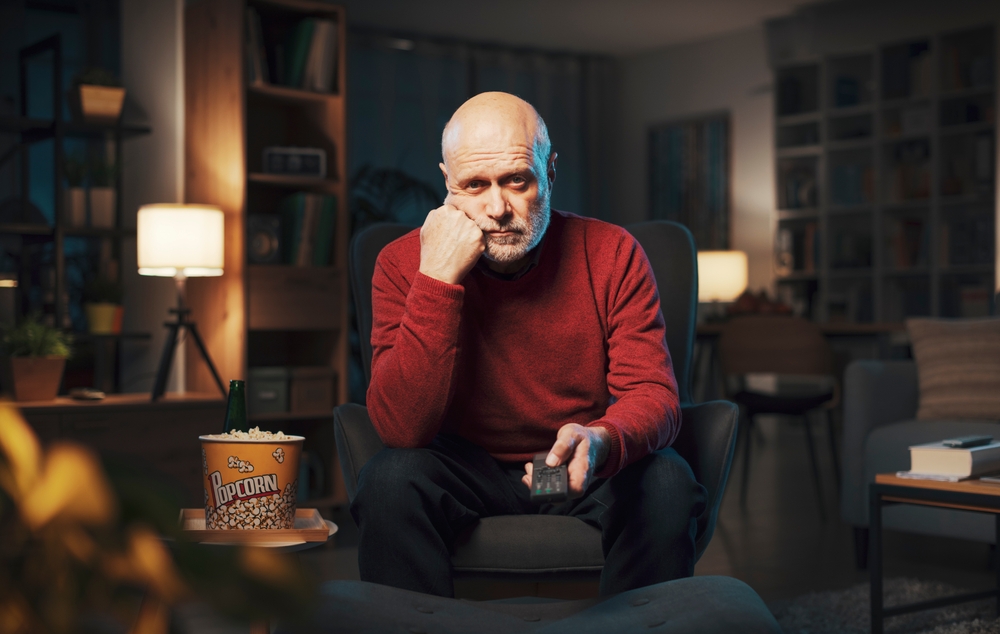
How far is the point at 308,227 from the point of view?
146 inches

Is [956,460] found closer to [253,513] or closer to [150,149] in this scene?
[253,513]

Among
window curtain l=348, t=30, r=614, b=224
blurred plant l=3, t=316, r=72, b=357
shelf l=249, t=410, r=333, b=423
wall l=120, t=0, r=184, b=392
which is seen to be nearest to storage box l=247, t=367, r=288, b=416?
shelf l=249, t=410, r=333, b=423

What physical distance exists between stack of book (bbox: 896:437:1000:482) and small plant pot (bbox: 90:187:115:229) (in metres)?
2.77

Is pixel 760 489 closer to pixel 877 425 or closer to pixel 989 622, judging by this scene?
pixel 877 425

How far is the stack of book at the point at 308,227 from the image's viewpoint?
→ 12.1 feet

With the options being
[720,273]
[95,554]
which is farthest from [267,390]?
[95,554]

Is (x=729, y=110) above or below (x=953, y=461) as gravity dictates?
above

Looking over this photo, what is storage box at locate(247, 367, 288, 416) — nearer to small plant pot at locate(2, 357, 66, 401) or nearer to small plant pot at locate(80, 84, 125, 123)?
small plant pot at locate(2, 357, 66, 401)

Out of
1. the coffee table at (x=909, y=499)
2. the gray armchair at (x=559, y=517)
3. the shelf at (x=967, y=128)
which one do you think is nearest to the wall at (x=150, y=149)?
the gray armchair at (x=559, y=517)

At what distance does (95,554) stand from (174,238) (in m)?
3.04

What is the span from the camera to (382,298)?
66.9 inches

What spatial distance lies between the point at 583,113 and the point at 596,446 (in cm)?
688

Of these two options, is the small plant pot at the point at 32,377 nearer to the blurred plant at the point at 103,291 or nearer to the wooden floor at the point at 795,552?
the blurred plant at the point at 103,291

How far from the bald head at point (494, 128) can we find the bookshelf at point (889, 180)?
5.05m
